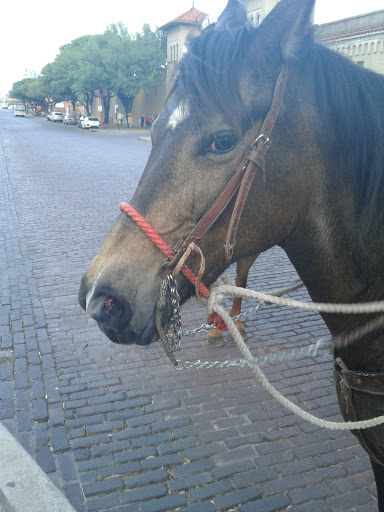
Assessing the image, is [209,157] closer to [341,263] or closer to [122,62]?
[341,263]

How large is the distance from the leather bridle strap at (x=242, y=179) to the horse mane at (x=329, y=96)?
8 cm

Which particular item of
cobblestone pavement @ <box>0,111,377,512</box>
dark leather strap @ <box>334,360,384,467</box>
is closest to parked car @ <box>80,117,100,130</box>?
cobblestone pavement @ <box>0,111,377,512</box>

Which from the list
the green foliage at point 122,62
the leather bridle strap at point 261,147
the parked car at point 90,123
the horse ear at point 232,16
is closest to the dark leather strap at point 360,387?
the leather bridle strap at point 261,147

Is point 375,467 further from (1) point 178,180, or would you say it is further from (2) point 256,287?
(2) point 256,287

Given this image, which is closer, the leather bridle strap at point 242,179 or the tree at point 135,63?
the leather bridle strap at point 242,179

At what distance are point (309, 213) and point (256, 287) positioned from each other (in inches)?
190

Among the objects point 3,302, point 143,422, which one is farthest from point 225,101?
point 3,302

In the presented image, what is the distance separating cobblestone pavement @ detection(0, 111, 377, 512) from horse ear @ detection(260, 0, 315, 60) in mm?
1170

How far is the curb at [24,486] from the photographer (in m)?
2.72

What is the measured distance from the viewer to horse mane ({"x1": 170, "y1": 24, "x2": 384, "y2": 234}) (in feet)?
5.08

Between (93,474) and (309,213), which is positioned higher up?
(309,213)

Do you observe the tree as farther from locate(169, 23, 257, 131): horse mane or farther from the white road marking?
the white road marking

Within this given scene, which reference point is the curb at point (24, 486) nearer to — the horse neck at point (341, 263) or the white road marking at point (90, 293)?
the white road marking at point (90, 293)

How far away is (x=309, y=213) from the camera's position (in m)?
1.67
